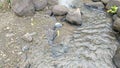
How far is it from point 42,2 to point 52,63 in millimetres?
2780

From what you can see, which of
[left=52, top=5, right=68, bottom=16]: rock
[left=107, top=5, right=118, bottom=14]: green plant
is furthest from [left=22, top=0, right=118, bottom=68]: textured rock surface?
[left=107, top=5, right=118, bottom=14]: green plant

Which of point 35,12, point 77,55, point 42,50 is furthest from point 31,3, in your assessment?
point 77,55

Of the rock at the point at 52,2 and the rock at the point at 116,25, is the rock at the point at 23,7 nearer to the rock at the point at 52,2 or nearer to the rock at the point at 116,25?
the rock at the point at 52,2

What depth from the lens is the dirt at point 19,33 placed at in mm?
5441

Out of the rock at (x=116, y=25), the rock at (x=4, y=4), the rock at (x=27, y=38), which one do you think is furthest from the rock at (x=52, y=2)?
the rock at (x=116, y=25)

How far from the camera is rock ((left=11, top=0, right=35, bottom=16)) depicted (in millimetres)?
6945

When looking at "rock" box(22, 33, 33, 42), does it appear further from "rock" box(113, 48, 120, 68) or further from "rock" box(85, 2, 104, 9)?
"rock" box(85, 2, 104, 9)

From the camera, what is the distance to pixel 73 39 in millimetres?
6367

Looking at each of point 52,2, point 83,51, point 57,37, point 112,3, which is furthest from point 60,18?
point 112,3

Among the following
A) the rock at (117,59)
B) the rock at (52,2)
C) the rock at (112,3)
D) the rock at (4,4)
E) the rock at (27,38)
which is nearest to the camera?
the rock at (117,59)

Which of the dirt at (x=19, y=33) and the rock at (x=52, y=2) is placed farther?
the rock at (x=52, y=2)

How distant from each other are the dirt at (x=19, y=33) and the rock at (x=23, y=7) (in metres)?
0.15

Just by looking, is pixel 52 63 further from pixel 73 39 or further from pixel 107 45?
pixel 107 45

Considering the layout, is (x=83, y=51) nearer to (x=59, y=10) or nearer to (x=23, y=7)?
(x=59, y=10)
